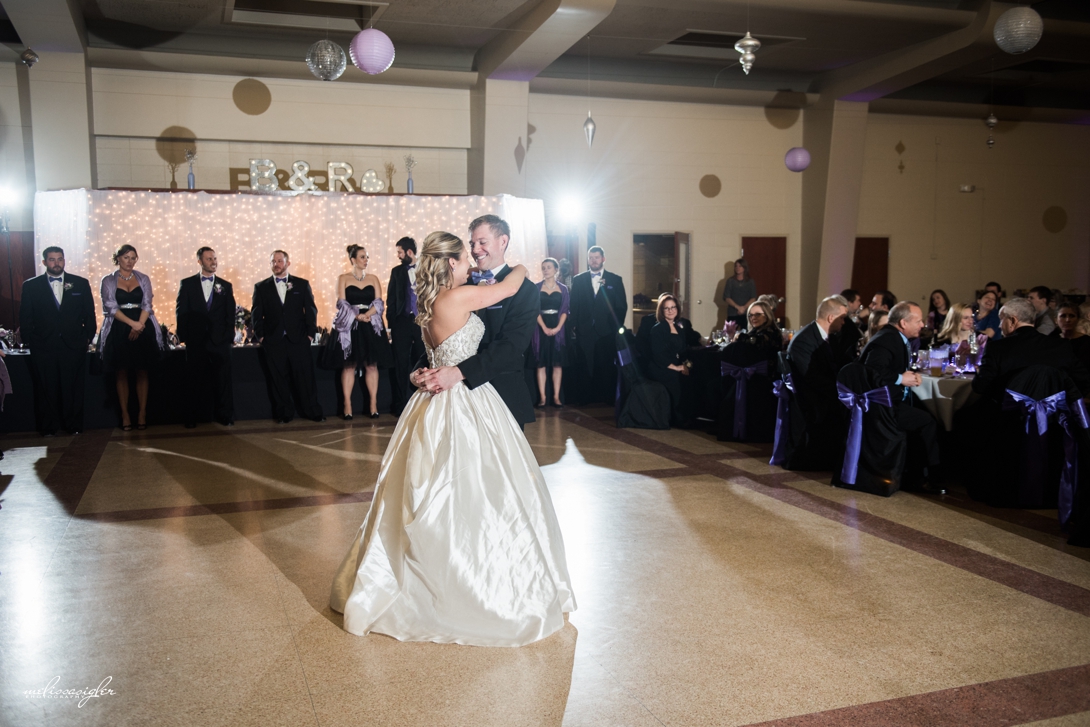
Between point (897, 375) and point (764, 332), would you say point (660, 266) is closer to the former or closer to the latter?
point (764, 332)

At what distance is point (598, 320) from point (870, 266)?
248 inches

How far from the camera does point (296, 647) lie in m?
3.13

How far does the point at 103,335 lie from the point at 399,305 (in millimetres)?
2526

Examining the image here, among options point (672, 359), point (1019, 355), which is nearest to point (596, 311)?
point (672, 359)

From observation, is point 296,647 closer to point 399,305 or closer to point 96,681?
point 96,681

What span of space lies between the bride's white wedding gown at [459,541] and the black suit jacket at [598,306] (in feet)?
18.9

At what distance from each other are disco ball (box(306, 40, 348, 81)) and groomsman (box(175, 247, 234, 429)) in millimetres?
1817

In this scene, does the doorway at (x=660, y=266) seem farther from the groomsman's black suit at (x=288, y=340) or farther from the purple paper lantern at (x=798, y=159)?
the groomsman's black suit at (x=288, y=340)

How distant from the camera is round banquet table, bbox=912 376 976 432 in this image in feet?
17.8

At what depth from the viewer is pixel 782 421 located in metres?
6.11

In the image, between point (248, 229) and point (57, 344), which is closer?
point (57, 344)

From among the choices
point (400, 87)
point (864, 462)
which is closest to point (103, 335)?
point (400, 87)

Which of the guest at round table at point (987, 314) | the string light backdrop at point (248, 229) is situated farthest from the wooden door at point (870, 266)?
the string light backdrop at point (248, 229)

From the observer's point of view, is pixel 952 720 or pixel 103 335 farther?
pixel 103 335
